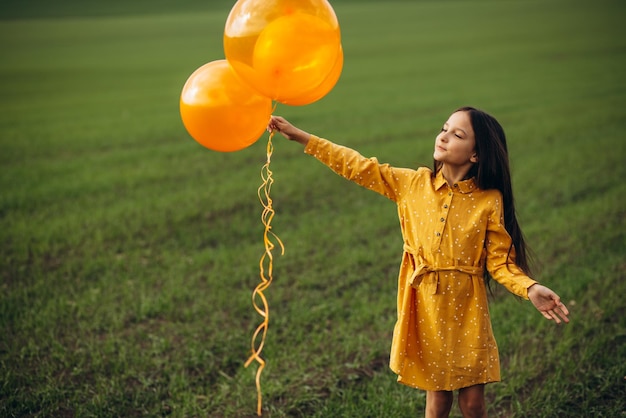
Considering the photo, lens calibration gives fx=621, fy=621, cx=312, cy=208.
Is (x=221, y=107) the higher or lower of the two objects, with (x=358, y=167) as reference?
higher

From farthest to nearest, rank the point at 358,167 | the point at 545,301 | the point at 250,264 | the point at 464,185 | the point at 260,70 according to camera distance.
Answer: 1. the point at 250,264
2. the point at 358,167
3. the point at 464,185
4. the point at 260,70
5. the point at 545,301

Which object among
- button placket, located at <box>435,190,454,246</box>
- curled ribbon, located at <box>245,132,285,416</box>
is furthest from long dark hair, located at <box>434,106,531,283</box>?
curled ribbon, located at <box>245,132,285,416</box>

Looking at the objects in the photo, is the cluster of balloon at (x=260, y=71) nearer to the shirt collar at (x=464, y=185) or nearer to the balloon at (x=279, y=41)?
the balloon at (x=279, y=41)

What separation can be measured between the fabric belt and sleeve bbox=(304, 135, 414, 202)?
33 cm

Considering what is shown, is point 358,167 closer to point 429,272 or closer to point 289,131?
point 289,131

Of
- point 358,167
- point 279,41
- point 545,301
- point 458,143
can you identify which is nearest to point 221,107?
point 279,41

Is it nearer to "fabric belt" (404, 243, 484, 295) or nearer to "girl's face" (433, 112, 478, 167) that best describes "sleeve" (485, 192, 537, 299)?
"fabric belt" (404, 243, 484, 295)

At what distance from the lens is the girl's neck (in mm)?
2650

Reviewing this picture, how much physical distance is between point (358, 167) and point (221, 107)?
0.65 m

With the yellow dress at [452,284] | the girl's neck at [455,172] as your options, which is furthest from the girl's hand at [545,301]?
the girl's neck at [455,172]

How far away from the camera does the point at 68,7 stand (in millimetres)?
47594

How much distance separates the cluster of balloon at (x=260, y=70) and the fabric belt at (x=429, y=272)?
873 mm

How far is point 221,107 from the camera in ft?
8.54

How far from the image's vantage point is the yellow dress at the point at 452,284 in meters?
2.59
